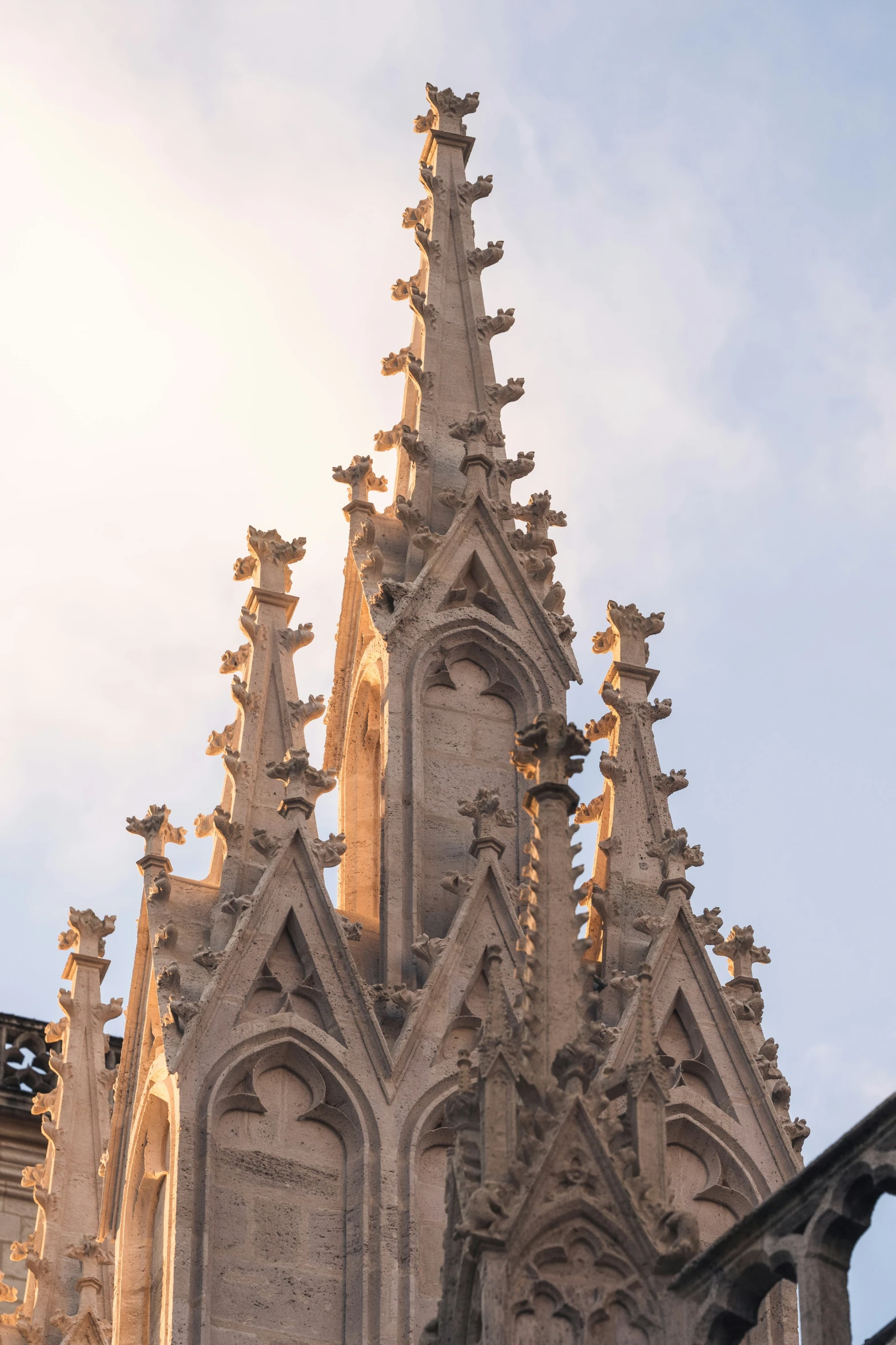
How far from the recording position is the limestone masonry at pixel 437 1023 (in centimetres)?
1584

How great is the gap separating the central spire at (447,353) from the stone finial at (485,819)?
104 inches

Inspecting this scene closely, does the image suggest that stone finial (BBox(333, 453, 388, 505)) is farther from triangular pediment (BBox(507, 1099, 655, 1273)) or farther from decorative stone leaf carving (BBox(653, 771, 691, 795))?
triangular pediment (BBox(507, 1099, 655, 1273))

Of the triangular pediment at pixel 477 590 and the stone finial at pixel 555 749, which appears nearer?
the stone finial at pixel 555 749

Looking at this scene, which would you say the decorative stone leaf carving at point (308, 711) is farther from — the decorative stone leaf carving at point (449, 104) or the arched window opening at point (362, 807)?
the decorative stone leaf carving at point (449, 104)

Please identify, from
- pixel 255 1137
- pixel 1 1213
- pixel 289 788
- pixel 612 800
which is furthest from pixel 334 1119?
pixel 1 1213

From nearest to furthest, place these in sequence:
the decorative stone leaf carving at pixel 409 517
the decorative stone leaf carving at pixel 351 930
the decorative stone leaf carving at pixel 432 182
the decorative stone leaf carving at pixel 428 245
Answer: the decorative stone leaf carving at pixel 351 930 < the decorative stone leaf carving at pixel 409 517 < the decorative stone leaf carving at pixel 428 245 < the decorative stone leaf carving at pixel 432 182

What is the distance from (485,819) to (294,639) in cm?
290

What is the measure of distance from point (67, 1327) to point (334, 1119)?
476 centimetres

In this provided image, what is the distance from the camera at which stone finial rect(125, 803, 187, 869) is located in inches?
914

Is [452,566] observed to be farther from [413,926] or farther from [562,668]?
[413,926]

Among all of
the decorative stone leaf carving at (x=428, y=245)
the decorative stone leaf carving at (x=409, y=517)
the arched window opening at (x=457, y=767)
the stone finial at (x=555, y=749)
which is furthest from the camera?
the decorative stone leaf carving at (x=428, y=245)

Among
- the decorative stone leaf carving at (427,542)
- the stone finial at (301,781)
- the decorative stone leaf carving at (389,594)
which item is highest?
the decorative stone leaf carving at (427,542)

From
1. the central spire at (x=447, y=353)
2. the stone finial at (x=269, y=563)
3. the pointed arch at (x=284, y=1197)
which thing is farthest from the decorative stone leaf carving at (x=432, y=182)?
the pointed arch at (x=284, y=1197)

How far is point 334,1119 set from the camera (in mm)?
21062
